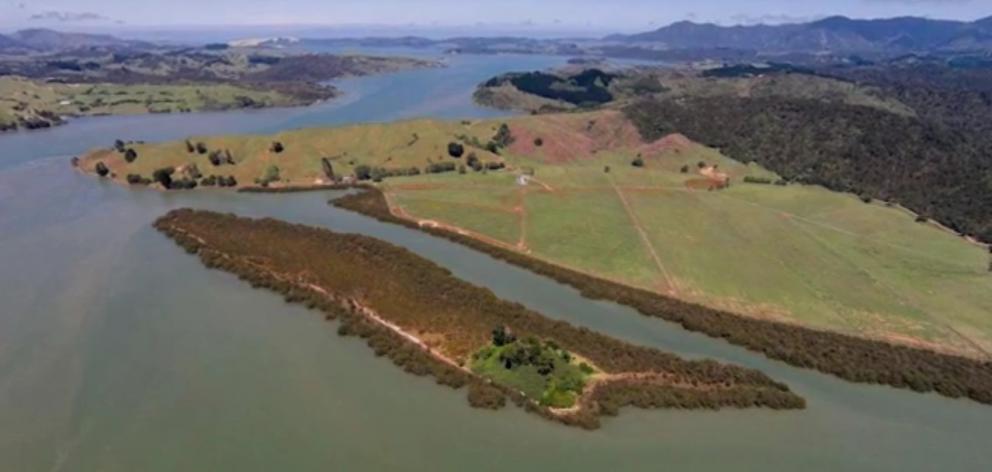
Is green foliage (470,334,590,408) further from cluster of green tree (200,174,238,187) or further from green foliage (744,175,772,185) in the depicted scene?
green foliage (744,175,772,185)

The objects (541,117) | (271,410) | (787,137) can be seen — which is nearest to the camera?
(271,410)

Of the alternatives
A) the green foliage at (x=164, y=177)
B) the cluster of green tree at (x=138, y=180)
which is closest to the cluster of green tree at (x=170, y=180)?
the green foliage at (x=164, y=177)

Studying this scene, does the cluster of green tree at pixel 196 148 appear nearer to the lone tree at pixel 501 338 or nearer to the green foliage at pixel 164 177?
the green foliage at pixel 164 177

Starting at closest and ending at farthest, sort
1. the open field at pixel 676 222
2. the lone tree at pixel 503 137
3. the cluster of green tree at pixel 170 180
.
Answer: the open field at pixel 676 222
the cluster of green tree at pixel 170 180
the lone tree at pixel 503 137

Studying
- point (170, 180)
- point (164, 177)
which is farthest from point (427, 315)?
point (164, 177)

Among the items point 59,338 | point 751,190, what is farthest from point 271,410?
point 751,190

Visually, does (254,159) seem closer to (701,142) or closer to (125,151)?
(125,151)
